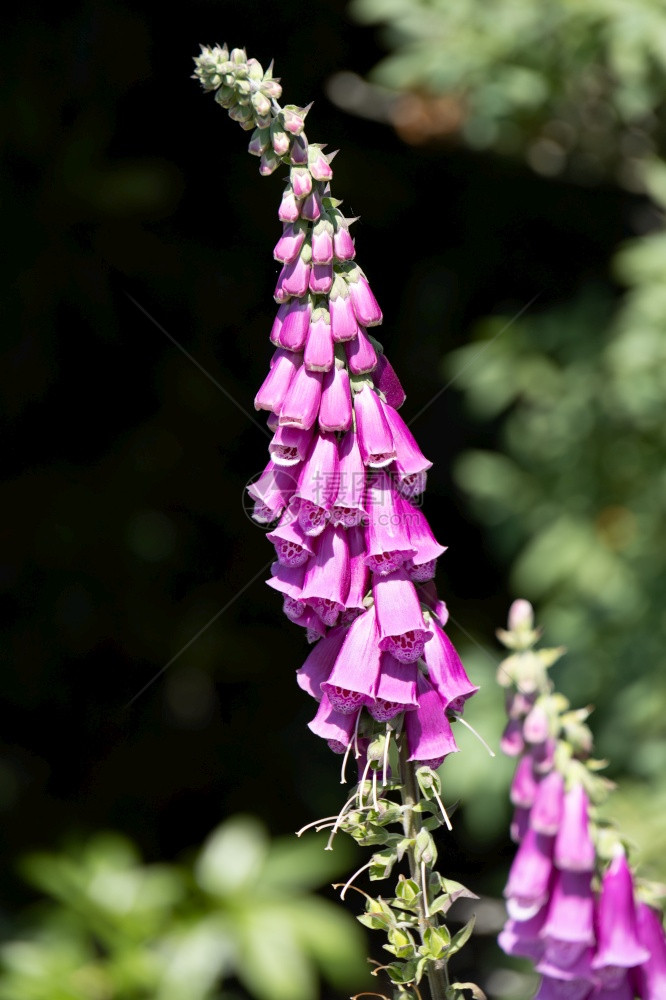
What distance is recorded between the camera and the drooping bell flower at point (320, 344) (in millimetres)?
1299

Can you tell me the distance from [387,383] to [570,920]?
0.67 metres

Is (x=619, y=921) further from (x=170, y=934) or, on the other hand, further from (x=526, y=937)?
(x=170, y=934)

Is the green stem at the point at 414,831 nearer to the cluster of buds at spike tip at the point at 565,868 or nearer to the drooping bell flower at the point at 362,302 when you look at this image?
the cluster of buds at spike tip at the point at 565,868

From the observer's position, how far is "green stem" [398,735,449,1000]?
1.25 meters

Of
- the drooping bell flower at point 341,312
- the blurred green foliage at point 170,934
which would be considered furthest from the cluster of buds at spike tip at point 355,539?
the blurred green foliage at point 170,934

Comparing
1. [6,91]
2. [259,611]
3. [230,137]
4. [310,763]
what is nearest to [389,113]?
[230,137]

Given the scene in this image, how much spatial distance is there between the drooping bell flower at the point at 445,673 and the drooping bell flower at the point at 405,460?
177mm

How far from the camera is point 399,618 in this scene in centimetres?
133

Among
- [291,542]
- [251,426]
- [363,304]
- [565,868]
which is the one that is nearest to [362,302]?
[363,304]

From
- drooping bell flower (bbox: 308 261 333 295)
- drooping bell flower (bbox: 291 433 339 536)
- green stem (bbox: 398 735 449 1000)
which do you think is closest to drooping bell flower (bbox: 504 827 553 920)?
green stem (bbox: 398 735 449 1000)

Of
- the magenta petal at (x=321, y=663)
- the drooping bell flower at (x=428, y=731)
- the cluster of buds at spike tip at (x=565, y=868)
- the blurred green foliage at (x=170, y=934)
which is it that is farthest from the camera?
the blurred green foliage at (x=170, y=934)

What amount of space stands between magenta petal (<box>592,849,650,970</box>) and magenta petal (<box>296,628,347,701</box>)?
42cm

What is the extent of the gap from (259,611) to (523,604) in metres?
4.05

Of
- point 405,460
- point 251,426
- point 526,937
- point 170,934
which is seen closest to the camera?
point 526,937
